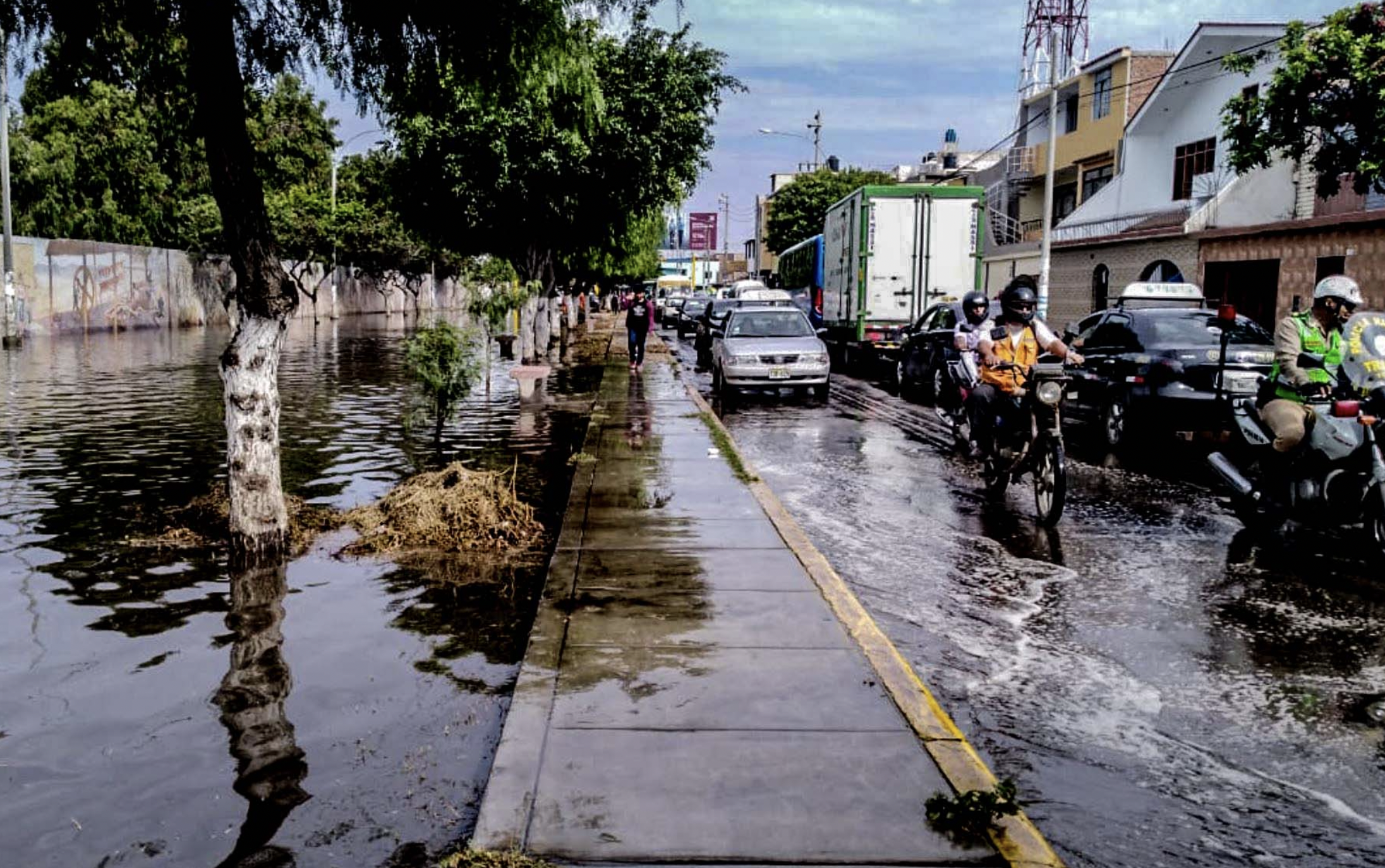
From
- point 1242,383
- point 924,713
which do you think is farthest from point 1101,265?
point 924,713

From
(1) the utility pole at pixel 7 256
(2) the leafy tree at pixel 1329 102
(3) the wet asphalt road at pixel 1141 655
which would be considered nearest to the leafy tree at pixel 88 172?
(1) the utility pole at pixel 7 256

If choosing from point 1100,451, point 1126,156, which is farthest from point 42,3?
point 1126,156

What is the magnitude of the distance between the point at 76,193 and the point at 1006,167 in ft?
120

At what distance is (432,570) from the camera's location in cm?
731

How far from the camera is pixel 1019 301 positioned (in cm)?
952

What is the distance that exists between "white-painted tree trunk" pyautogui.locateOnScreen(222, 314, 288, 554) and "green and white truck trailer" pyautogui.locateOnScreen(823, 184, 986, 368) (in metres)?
17.3

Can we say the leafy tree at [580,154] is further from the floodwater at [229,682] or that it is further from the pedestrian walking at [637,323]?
the floodwater at [229,682]

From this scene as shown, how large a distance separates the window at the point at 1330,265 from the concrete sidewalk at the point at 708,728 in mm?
22194

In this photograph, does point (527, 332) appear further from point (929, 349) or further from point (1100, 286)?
point (1100, 286)

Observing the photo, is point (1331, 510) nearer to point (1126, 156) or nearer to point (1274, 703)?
point (1274, 703)

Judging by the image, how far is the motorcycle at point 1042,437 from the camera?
895cm

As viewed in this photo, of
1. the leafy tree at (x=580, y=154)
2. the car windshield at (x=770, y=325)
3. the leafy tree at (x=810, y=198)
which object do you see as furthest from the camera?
the leafy tree at (x=810, y=198)

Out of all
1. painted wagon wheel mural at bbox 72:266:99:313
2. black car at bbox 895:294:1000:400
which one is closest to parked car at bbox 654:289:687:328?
painted wagon wheel mural at bbox 72:266:99:313

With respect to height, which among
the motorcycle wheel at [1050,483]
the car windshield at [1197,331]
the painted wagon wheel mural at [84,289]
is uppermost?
the painted wagon wheel mural at [84,289]
